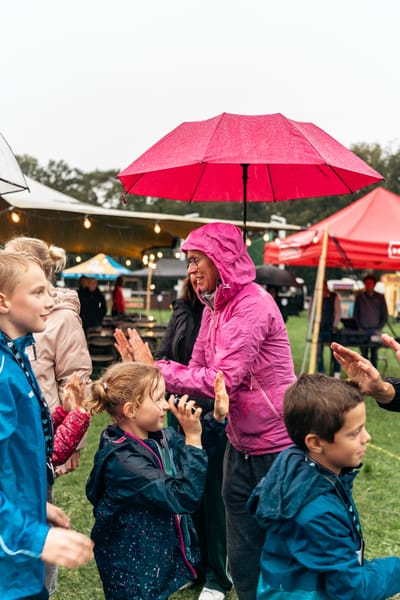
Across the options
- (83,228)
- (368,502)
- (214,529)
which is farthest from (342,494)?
(83,228)

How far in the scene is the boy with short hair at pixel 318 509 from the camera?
175 centimetres

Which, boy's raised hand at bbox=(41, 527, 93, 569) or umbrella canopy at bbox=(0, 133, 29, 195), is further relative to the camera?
umbrella canopy at bbox=(0, 133, 29, 195)

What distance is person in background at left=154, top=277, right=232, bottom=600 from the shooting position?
11.3ft

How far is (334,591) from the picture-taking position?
175 centimetres

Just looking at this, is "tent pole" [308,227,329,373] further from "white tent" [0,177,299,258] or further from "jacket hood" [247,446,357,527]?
"jacket hood" [247,446,357,527]

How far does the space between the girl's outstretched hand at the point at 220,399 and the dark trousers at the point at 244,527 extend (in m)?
0.56

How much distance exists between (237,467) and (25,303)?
1409 mm

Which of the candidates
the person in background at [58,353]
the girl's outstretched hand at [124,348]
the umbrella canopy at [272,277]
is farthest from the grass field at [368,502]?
the umbrella canopy at [272,277]

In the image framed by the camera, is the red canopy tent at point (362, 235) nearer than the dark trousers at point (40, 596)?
No

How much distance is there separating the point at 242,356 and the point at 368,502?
3282 mm

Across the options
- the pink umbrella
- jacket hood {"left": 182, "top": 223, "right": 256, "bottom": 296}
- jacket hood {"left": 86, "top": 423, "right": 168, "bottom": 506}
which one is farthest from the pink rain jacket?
the pink umbrella

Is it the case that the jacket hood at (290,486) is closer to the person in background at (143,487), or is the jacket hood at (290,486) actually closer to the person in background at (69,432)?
the person in background at (143,487)

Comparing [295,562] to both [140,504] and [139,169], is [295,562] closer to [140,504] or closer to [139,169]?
[140,504]

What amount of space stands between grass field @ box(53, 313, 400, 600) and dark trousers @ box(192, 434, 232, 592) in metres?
0.14
